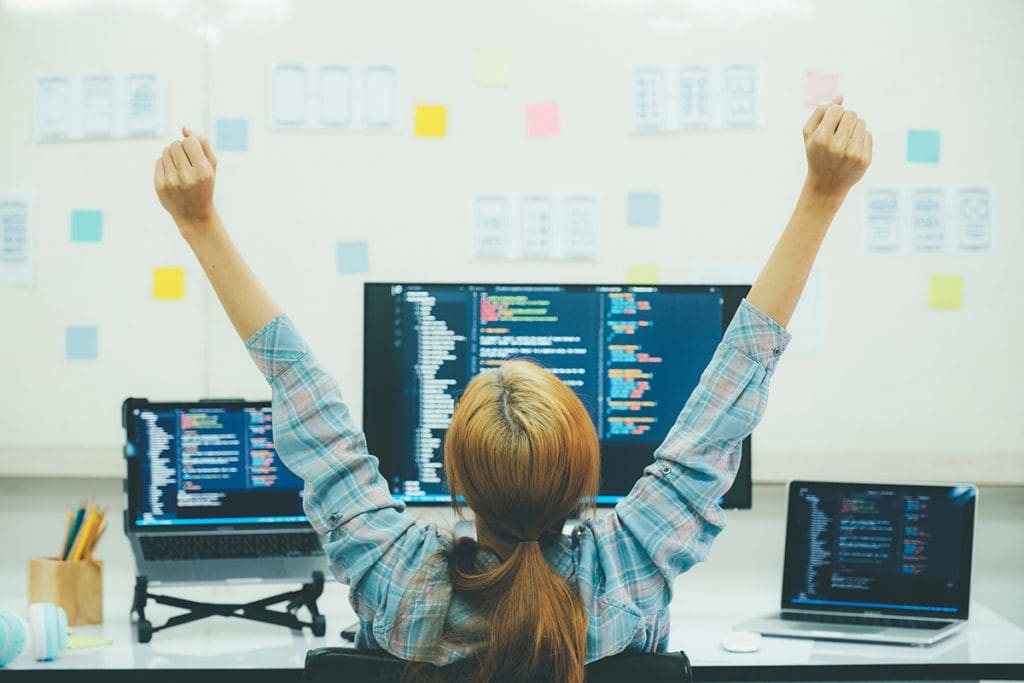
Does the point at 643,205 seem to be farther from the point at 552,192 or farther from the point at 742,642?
the point at 742,642

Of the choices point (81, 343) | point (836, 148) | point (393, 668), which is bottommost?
point (393, 668)

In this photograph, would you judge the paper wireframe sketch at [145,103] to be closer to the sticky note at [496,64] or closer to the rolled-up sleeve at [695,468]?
the sticky note at [496,64]

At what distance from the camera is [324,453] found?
0.98 metres

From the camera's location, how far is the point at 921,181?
2.31 meters

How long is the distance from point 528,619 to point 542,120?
1574mm

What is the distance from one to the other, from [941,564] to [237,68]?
1730 millimetres

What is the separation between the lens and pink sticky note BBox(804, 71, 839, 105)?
2.30 metres

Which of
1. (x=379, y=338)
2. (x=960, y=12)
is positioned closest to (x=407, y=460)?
(x=379, y=338)

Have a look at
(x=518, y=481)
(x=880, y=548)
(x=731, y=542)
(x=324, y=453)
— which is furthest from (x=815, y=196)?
(x=731, y=542)

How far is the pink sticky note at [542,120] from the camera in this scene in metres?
2.32

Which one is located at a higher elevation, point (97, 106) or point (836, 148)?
point (97, 106)

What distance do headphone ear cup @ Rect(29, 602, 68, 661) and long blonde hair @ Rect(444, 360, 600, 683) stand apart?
969 mm

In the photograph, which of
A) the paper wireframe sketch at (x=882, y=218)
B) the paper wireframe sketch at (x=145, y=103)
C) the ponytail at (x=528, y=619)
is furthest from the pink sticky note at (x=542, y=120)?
the ponytail at (x=528, y=619)

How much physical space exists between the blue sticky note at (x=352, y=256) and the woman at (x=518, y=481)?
1328mm
